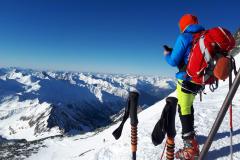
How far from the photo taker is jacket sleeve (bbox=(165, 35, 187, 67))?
7863mm

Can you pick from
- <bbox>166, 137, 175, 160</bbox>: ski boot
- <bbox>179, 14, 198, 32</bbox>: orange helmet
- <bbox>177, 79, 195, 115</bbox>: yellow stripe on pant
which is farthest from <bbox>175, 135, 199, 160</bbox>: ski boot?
<bbox>179, 14, 198, 32</bbox>: orange helmet

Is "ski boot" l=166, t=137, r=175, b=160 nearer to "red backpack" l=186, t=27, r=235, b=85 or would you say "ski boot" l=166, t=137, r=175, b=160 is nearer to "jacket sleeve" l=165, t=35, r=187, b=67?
"red backpack" l=186, t=27, r=235, b=85

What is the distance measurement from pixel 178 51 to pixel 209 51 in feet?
3.38

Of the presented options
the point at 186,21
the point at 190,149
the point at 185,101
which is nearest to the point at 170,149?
the point at 190,149

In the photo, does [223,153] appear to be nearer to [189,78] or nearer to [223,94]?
[189,78]

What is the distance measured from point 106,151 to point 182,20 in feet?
23.8

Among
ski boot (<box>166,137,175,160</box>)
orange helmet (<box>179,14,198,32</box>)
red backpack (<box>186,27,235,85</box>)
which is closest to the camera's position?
red backpack (<box>186,27,235,85</box>)

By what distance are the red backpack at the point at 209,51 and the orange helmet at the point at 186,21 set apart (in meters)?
0.94

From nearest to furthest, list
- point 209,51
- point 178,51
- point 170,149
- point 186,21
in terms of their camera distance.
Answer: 1. point 209,51
2. point 170,149
3. point 178,51
4. point 186,21

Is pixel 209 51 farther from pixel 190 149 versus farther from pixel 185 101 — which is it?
pixel 190 149

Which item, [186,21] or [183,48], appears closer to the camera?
[183,48]

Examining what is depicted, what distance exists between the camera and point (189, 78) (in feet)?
26.9

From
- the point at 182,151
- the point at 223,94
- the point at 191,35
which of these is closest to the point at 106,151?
the point at 182,151

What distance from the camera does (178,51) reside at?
7926 millimetres
